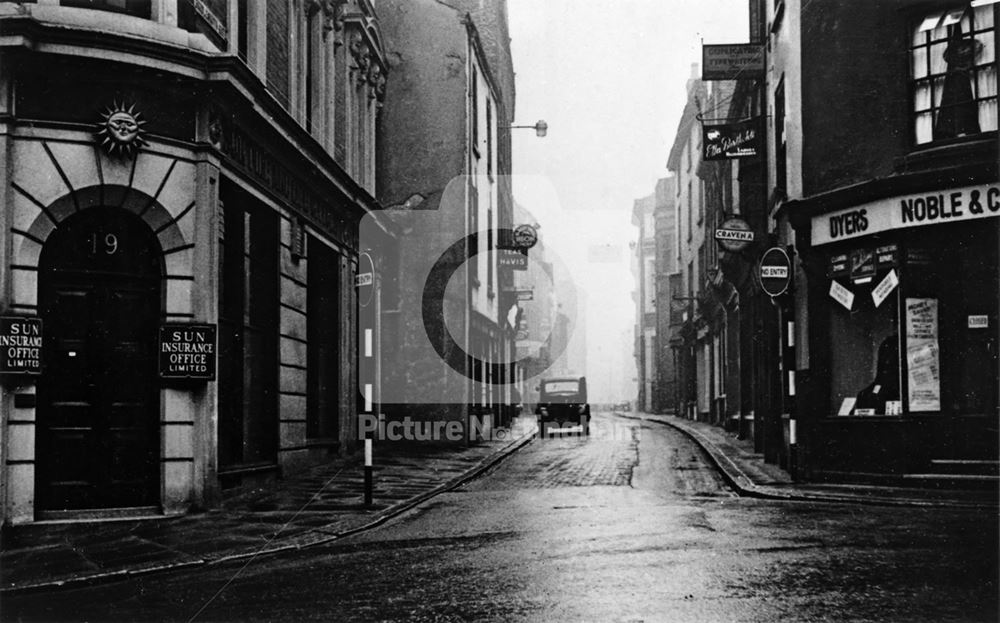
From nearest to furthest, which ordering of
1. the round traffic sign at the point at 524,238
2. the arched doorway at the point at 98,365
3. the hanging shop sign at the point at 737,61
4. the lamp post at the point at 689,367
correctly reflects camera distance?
the arched doorway at the point at 98,365, the hanging shop sign at the point at 737,61, the round traffic sign at the point at 524,238, the lamp post at the point at 689,367

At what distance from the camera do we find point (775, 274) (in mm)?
16547

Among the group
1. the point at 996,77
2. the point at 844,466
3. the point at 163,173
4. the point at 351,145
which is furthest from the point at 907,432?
the point at 351,145

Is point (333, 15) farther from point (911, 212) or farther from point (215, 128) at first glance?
point (911, 212)

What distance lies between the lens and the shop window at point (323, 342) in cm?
1953

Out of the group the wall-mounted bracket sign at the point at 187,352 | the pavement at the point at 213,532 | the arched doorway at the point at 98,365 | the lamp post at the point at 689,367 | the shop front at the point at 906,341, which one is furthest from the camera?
the lamp post at the point at 689,367

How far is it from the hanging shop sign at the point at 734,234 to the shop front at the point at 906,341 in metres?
3.10

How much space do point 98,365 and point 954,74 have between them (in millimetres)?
12246

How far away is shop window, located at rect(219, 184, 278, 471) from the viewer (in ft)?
49.0

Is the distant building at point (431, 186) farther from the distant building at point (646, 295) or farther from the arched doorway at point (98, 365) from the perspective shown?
the distant building at point (646, 295)

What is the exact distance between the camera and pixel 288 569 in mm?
8820

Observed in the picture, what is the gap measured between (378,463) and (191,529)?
9.54 meters

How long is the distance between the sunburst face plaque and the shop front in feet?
33.2

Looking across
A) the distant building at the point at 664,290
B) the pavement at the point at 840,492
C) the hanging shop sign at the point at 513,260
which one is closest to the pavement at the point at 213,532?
the pavement at the point at 840,492

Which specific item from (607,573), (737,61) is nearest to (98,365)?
(607,573)
